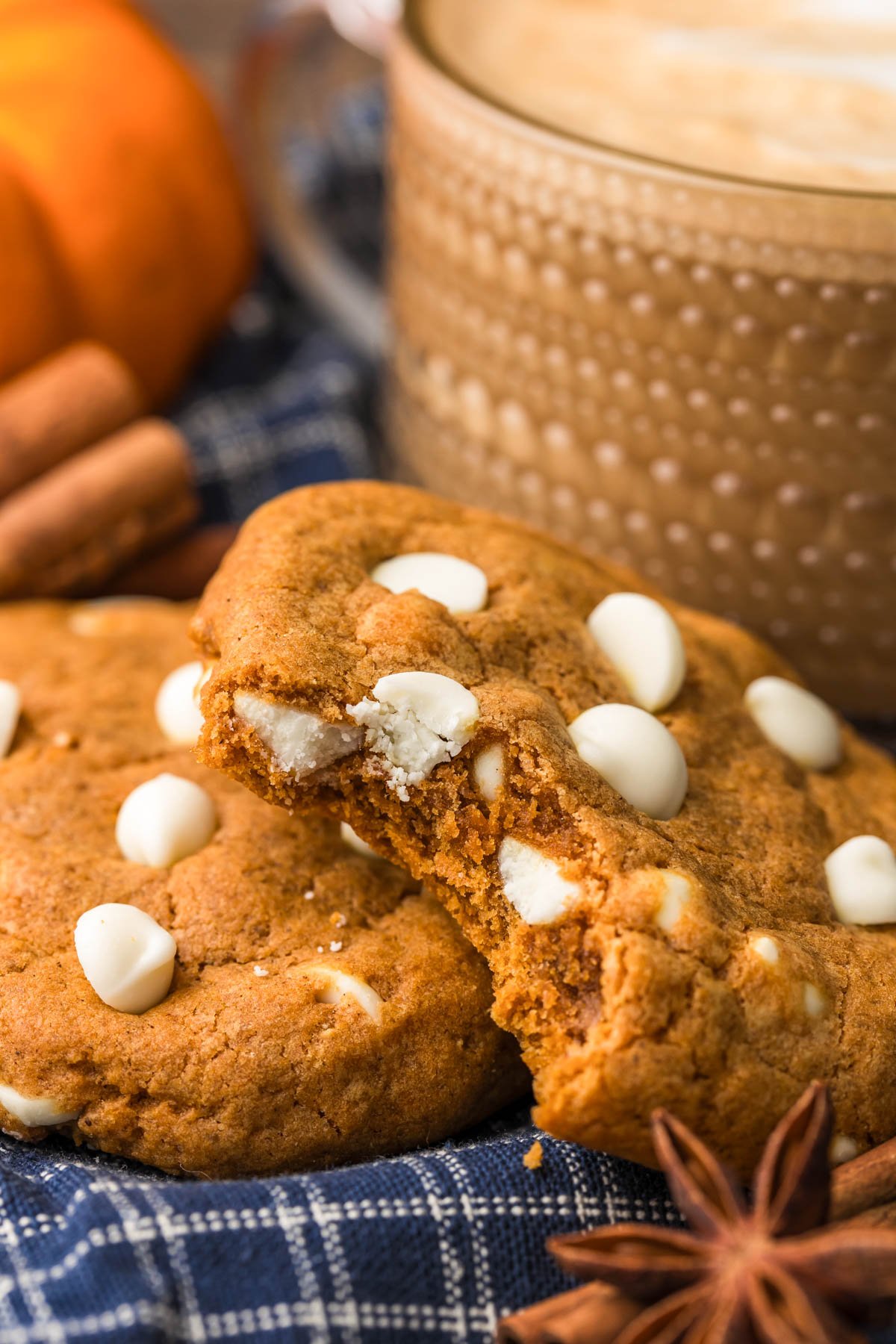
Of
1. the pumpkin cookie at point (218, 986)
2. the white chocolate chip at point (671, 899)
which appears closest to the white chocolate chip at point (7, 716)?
the pumpkin cookie at point (218, 986)

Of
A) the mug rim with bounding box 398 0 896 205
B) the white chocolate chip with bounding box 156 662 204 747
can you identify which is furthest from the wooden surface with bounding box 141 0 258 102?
the white chocolate chip with bounding box 156 662 204 747

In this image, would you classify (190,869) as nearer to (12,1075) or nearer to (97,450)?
(12,1075)

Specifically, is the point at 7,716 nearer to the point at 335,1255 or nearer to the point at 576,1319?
the point at 335,1255

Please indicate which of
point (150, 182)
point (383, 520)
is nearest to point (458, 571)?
point (383, 520)

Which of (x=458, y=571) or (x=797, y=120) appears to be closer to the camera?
(x=458, y=571)

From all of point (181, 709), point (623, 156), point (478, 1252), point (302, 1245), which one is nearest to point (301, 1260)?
point (302, 1245)

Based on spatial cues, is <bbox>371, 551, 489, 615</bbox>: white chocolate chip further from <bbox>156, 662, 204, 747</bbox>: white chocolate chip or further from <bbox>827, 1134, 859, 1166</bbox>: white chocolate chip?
<bbox>827, 1134, 859, 1166</bbox>: white chocolate chip
